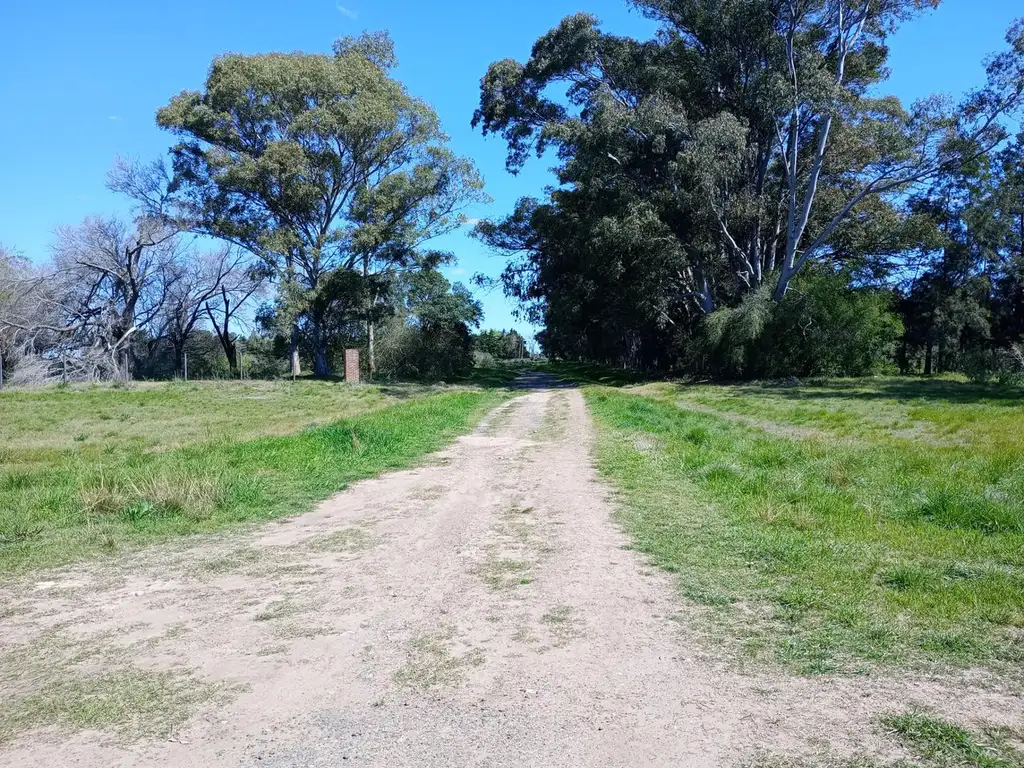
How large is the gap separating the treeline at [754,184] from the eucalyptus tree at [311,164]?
5.66 meters

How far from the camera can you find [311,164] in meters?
42.5

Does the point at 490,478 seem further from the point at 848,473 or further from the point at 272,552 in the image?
the point at 848,473

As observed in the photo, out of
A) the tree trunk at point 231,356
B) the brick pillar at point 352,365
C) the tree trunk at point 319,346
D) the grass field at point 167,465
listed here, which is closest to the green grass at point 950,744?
the grass field at point 167,465

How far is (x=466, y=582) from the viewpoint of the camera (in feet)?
19.7

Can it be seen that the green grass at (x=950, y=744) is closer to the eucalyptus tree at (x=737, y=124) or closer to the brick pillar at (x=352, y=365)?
the eucalyptus tree at (x=737, y=124)

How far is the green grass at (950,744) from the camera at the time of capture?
3.17 meters

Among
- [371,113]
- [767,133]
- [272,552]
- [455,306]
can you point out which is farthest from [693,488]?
[455,306]

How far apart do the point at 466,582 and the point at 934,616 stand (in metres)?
3.52

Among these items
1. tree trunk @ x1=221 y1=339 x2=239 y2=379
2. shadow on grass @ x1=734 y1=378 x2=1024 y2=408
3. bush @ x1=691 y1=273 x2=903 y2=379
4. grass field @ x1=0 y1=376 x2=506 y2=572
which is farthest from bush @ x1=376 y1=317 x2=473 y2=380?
shadow on grass @ x1=734 y1=378 x2=1024 y2=408

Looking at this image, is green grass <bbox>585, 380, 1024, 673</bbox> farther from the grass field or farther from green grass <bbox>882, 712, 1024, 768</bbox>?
the grass field

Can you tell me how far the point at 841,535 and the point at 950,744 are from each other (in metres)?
4.02

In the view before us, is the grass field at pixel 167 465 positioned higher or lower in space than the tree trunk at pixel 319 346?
lower

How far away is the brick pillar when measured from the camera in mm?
41219

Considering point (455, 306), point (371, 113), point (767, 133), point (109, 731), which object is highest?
point (371, 113)
